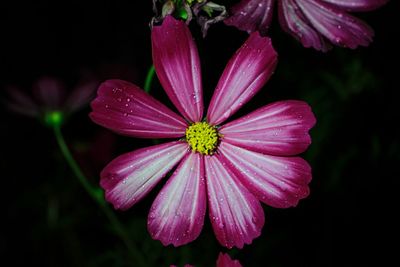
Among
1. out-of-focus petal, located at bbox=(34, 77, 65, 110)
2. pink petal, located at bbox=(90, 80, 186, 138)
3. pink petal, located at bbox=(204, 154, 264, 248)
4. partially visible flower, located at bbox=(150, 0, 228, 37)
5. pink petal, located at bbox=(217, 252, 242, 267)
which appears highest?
out-of-focus petal, located at bbox=(34, 77, 65, 110)

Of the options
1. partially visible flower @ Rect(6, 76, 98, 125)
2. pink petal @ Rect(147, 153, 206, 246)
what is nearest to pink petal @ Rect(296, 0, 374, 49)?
pink petal @ Rect(147, 153, 206, 246)

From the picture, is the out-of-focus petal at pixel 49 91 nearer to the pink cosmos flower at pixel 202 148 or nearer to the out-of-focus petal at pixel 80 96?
the out-of-focus petal at pixel 80 96

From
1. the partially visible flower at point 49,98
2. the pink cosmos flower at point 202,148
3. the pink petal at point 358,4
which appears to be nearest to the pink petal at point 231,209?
the pink cosmos flower at point 202,148

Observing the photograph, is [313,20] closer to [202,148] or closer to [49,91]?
[202,148]

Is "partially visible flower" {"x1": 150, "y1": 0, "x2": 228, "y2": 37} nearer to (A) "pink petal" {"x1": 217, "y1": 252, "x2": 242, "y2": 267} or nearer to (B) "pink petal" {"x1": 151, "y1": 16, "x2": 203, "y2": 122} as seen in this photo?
(B) "pink petal" {"x1": 151, "y1": 16, "x2": 203, "y2": 122}

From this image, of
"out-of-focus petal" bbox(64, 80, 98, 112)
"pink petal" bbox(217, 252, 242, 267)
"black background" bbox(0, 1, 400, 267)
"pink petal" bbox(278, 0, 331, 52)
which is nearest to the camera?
"pink petal" bbox(217, 252, 242, 267)

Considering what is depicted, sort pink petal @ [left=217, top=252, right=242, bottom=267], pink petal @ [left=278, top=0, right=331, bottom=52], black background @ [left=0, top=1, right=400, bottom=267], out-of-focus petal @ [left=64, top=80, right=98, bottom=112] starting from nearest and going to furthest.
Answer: pink petal @ [left=217, top=252, right=242, bottom=267], pink petal @ [left=278, top=0, right=331, bottom=52], black background @ [left=0, top=1, right=400, bottom=267], out-of-focus petal @ [left=64, top=80, right=98, bottom=112]

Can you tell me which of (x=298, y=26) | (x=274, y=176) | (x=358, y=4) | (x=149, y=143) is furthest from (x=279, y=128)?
(x=149, y=143)
